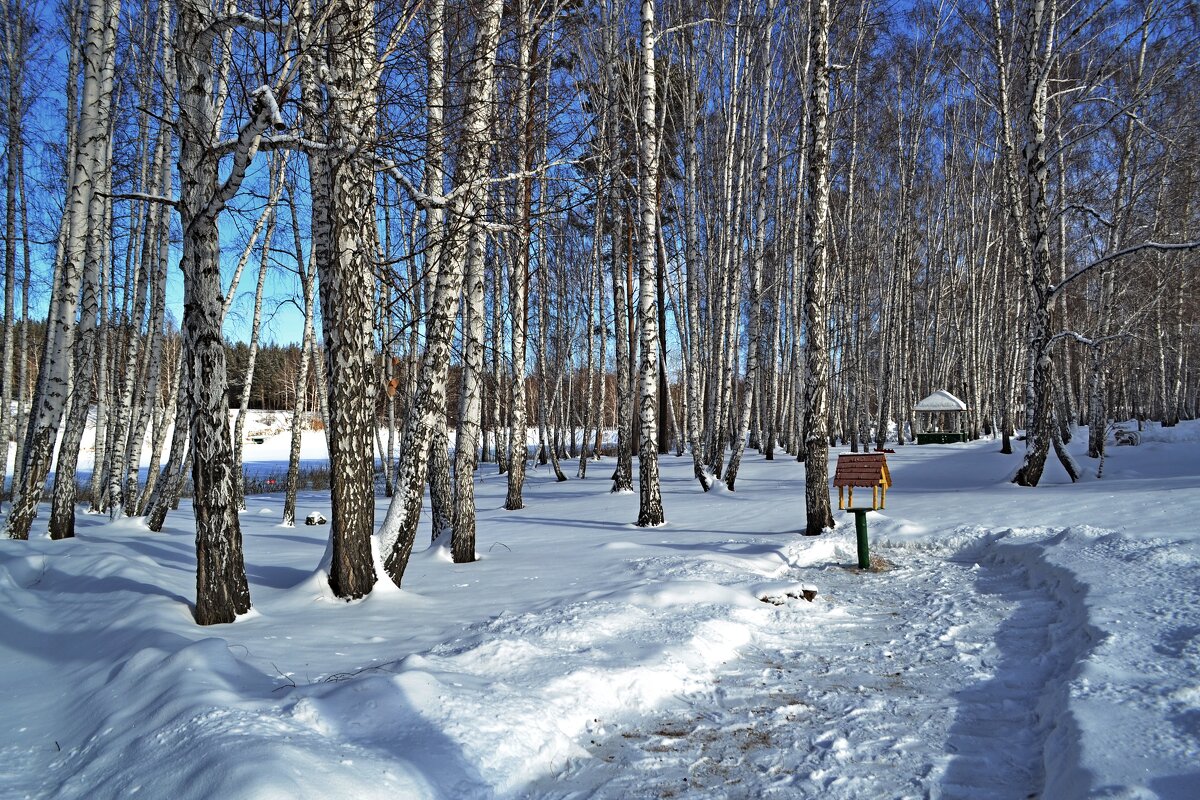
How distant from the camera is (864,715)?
12.4 feet

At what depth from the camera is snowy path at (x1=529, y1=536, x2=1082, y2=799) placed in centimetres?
309

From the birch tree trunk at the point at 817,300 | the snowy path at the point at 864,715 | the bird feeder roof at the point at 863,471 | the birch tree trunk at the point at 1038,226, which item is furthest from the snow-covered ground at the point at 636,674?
the birch tree trunk at the point at 1038,226

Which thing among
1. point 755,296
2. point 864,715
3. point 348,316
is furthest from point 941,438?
point 348,316

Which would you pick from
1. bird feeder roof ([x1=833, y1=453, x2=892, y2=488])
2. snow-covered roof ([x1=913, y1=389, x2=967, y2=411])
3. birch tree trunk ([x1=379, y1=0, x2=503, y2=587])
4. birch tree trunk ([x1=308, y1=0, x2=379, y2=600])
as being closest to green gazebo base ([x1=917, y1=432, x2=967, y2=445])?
snow-covered roof ([x1=913, y1=389, x2=967, y2=411])

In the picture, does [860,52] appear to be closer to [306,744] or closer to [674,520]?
[674,520]

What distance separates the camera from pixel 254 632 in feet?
15.9

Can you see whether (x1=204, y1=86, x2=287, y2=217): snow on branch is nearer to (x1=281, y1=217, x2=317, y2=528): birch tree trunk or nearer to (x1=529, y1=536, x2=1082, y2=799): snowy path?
(x1=529, y1=536, x2=1082, y2=799): snowy path

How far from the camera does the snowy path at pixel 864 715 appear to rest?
10.1ft

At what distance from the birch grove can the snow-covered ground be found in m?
1.19

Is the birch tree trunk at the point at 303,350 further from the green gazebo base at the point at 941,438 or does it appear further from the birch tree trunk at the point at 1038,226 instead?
the green gazebo base at the point at 941,438

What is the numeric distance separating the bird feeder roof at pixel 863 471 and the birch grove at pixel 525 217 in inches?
22.8

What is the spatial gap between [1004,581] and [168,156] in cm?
1288

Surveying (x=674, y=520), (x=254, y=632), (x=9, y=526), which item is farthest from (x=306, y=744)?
(x=9, y=526)

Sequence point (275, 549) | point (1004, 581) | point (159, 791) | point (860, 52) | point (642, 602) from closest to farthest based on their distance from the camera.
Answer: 1. point (159, 791)
2. point (642, 602)
3. point (1004, 581)
4. point (275, 549)
5. point (860, 52)
